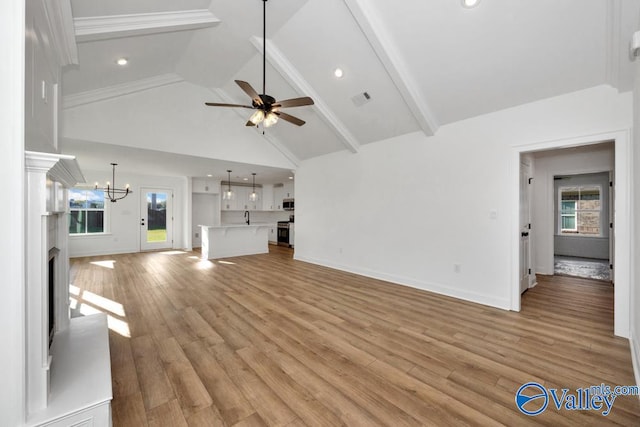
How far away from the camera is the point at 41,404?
1.25 m

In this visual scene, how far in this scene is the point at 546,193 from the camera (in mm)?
5371

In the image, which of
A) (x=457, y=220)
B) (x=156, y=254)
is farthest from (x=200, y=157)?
(x=457, y=220)

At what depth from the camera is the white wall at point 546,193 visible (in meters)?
5.04

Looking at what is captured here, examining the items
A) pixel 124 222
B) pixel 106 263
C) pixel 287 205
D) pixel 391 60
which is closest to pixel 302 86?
pixel 391 60

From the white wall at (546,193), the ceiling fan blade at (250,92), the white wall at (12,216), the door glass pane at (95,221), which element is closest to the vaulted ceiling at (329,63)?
the ceiling fan blade at (250,92)

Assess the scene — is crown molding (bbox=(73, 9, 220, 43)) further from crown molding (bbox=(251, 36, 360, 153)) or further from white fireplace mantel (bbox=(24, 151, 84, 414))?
white fireplace mantel (bbox=(24, 151, 84, 414))

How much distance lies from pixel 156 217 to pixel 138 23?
7015 millimetres

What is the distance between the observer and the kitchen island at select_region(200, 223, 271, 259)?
6.87 meters

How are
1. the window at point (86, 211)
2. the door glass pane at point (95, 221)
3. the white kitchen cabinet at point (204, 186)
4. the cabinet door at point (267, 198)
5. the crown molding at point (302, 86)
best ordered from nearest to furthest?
the crown molding at point (302, 86) < the window at point (86, 211) < the door glass pane at point (95, 221) < the white kitchen cabinet at point (204, 186) < the cabinet door at point (267, 198)

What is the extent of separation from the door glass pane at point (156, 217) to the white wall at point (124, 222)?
280 mm

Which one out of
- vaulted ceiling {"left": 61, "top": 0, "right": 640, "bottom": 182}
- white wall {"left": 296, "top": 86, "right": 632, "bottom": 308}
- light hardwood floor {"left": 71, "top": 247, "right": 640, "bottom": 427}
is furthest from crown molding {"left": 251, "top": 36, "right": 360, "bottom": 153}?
light hardwood floor {"left": 71, "top": 247, "right": 640, "bottom": 427}

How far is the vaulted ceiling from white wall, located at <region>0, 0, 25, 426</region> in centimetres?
196

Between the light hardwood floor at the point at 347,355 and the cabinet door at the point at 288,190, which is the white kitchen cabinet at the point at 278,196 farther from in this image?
the light hardwood floor at the point at 347,355

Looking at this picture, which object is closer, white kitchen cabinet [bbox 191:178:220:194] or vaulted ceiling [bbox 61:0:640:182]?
vaulted ceiling [bbox 61:0:640:182]
